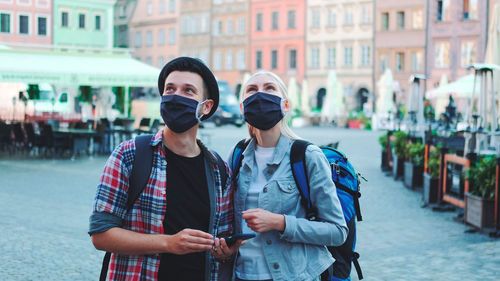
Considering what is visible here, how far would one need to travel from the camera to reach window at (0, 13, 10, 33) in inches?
1927

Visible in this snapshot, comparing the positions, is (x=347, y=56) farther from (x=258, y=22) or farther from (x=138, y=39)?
(x=138, y=39)

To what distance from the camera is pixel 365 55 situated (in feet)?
180

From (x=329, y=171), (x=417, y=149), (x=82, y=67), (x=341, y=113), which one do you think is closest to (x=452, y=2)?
(x=341, y=113)

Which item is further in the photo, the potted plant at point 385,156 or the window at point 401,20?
the window at point 401,20

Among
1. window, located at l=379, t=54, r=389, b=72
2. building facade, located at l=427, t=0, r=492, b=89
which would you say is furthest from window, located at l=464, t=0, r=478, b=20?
window, located at l=379, t=54, r=389, b=72

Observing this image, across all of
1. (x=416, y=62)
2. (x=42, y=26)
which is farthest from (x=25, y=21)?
(x=416, y=62)

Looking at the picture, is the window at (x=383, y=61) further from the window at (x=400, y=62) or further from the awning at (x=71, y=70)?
the awning at (x=71, y=70)

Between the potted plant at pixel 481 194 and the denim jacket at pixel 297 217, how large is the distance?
21.4ft

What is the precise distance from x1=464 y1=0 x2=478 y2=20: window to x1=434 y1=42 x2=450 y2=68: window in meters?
2.16

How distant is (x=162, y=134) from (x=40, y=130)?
1767 cm

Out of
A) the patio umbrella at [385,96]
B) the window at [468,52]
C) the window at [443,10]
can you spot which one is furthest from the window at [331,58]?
the patio umbrella at [385,96]

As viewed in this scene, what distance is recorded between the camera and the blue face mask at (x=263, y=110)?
3.11 metres

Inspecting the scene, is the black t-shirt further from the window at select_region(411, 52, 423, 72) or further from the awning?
the window at select_region(411, 52, 423, 72)

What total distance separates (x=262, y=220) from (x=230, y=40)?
6319 cm
